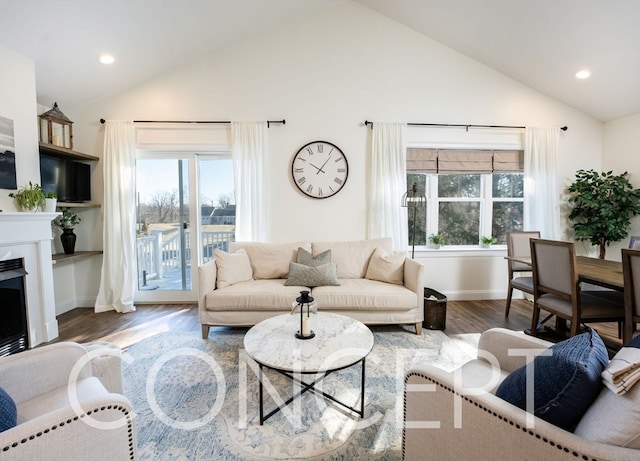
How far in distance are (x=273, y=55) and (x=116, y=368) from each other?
3623 millimetres

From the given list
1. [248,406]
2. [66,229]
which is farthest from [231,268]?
[66,229]

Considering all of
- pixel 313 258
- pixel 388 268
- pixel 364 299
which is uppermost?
pixel 313 258

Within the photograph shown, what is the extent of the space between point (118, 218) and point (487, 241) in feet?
15.6

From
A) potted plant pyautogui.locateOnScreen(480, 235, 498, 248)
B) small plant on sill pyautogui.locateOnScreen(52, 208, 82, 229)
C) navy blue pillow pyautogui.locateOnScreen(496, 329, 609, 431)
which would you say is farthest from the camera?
potted plant pyautogui.locateOnScreen(480, 235, 498, 248)

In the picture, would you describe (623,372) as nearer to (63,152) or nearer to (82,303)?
(63,152)

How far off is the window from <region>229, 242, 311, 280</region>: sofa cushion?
1737mm

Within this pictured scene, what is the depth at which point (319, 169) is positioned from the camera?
12.1 ft

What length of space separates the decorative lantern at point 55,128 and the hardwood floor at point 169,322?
1967 mm

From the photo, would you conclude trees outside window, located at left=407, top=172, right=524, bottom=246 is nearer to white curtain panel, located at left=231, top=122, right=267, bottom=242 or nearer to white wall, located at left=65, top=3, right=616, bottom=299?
white wall, located at left=65, top=3, right=616, bottom=299

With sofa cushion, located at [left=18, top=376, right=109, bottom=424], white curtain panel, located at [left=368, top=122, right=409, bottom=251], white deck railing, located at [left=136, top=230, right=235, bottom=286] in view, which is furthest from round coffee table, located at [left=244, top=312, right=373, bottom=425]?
white deck railing, located at [left=136, top=230, right=235, bottom=286]

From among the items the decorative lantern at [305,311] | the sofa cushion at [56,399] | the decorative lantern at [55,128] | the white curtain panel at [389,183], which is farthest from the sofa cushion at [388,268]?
the decorative lantern at [55,128]

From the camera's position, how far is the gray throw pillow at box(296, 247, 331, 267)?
3094 millimetres

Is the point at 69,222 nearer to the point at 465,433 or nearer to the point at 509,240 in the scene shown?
the point at 465,433

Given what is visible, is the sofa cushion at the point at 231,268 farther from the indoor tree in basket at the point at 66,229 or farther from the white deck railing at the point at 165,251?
the indoor tree in basket at the point at 66,229
